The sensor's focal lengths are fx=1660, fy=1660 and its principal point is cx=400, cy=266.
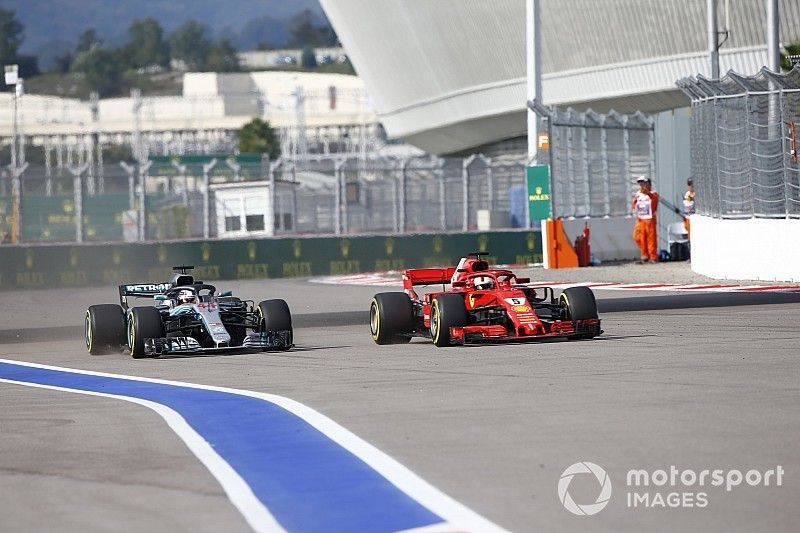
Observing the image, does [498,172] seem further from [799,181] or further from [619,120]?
A: [799,181]

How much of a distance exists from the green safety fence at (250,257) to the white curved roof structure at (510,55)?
1603 cm

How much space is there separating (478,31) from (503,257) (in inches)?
1087

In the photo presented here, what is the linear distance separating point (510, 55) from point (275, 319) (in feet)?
143

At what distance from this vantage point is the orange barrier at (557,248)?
30.2 meters

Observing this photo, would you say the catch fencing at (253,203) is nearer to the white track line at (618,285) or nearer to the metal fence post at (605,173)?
the metal fence post at (605,173)

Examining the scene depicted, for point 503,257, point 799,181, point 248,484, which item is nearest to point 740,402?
point 248,484

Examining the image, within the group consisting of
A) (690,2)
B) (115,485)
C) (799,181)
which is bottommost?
(115,485)

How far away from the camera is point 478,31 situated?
5931 centimetres

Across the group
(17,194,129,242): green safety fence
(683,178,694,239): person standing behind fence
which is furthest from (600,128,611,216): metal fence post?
(17,194,129,242): green safety fence

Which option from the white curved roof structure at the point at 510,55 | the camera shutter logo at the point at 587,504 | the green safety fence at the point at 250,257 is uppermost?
the white curved roof structure at the point at 510,55

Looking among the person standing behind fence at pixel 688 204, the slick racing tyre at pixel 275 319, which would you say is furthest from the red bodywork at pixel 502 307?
the person standing behind fence at pixel 688 204

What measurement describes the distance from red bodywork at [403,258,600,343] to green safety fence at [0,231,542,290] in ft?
46.6

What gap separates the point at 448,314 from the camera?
15297 mm

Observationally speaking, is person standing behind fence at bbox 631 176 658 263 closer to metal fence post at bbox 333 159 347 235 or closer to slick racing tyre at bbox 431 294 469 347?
metal fence post at bbox 333 159 347 235
